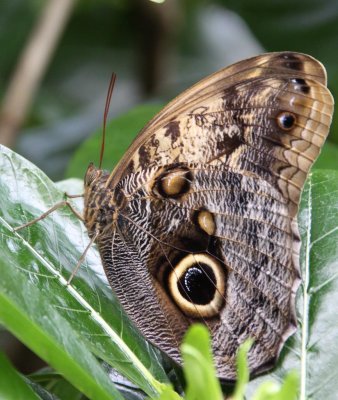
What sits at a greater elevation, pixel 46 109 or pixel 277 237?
pixel 277 237

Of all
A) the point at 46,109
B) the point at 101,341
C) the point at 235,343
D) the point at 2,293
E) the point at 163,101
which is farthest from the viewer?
the point at 46,109

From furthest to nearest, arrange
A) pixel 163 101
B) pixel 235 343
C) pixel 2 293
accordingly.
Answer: pixel 163 101 < pixel 235 343 < pixel 2 293

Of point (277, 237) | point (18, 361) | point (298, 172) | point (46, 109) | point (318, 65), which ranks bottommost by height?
point (18, 361)

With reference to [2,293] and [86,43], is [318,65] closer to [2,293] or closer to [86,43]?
[2,293]

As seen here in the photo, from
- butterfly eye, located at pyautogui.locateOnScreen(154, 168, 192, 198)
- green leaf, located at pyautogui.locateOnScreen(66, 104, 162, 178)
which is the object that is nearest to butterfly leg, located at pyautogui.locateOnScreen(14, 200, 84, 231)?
butterfly eye, located at pyautogui.locateOnScreen(154, 168, 192, 198)

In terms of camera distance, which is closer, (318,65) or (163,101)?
(318,65)

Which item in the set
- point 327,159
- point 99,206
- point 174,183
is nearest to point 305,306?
point 174,183

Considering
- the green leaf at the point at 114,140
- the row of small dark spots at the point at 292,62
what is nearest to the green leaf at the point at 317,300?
the row of small dark spots at the point at 292,62

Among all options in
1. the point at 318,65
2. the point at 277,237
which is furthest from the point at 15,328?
the point at 318,65

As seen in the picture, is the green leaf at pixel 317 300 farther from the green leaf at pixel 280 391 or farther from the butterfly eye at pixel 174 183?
the green leaf at pixel 280 391
